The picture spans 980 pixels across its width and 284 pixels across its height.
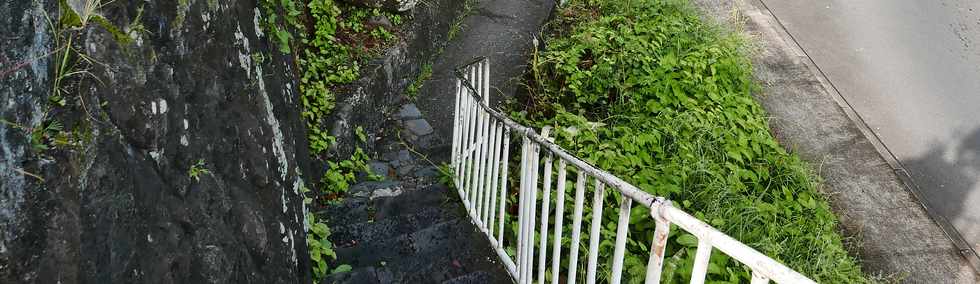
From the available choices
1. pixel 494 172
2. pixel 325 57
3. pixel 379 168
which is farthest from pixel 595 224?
pixel 325 57

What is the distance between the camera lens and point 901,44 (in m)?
7.28

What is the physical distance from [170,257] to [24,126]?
2.13ft

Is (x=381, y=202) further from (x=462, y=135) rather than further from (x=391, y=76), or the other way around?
(x=391, y=76)

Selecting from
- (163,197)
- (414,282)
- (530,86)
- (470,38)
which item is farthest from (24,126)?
(470,38)

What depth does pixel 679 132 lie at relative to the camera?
219 inches

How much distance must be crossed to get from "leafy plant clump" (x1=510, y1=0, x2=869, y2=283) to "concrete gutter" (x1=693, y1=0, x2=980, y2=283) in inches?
10.6

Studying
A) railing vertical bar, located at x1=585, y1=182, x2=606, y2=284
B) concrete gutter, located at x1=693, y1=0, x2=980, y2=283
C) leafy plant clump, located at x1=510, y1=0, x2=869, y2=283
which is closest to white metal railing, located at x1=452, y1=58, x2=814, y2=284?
railing vertical bar, located at x1=585, y1=182, x2=606, y2=284

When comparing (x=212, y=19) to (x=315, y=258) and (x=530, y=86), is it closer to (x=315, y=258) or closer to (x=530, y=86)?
(x=315, y=258)

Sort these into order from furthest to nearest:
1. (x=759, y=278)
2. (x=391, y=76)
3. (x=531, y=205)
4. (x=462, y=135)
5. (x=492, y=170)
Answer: (x=391, y=76) → (x=462, y=135) → (x=492, y=170) → (x=531, y=205) → (x=759, y=278)

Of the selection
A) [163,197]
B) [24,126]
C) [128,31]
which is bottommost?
[163,197]

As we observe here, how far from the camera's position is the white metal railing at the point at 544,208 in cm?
187

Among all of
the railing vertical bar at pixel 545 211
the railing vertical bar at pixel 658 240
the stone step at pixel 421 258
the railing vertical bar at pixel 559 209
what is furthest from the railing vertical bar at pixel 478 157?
the railing vertical bar at pixel 658 240

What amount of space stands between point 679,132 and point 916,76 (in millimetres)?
3159

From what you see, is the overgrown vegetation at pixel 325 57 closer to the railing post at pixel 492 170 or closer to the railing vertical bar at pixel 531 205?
the railing post at pixel 492 170
